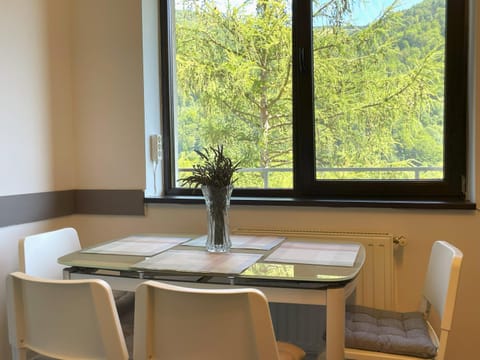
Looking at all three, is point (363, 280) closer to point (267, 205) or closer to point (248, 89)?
point (267, 205)

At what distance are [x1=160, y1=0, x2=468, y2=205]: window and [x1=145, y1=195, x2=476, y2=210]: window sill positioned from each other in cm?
12

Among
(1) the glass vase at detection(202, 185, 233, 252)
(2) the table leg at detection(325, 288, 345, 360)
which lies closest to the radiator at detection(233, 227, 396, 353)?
(1) the glass vase at detection(202, 185, 233, 252)

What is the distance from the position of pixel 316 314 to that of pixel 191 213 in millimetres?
818

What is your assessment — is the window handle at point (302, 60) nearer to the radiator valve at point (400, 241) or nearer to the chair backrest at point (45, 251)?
the radiator valve at point (400, 241)

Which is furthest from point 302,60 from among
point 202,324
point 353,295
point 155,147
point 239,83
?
point 202,324

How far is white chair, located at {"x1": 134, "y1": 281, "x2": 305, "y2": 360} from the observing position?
46.5 inches

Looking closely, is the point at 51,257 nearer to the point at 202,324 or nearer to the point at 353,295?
the point at 202,324

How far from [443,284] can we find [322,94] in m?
1.20

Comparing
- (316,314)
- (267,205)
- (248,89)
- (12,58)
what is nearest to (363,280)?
(316,314)

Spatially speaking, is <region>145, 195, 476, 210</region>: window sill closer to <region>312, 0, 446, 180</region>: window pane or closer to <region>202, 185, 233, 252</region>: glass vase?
<region>312, 0, 446, 180</region>: window pane

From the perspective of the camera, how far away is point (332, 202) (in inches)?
89.8

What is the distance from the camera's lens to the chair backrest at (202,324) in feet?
3.87

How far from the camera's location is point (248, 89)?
103 inches

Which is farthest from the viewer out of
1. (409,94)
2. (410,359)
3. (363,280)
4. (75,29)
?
(75,29)
